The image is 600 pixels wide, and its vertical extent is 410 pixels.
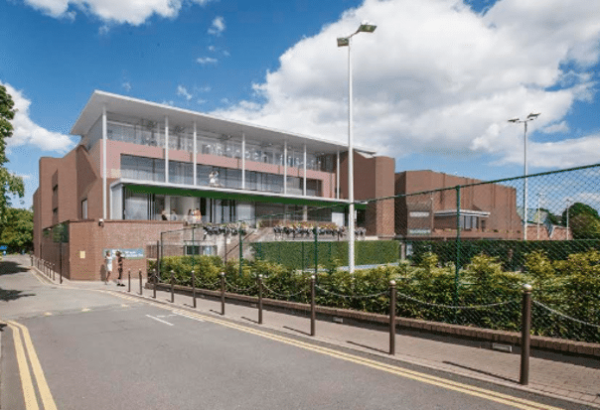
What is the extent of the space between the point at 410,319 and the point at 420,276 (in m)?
1.05

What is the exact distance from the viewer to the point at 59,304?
47.2 ft

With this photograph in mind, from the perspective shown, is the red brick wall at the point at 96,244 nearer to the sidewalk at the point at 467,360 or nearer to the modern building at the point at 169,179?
the modern building at the point at 169,179

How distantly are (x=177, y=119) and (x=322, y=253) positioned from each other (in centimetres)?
2185

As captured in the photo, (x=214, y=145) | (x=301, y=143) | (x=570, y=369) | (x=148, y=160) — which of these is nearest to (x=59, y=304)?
(x=570, y=369)

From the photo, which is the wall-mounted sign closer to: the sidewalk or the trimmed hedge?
the trimmed hedge

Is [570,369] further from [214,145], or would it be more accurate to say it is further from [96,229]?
[214,145]

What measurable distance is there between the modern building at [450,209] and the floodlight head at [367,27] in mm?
32177

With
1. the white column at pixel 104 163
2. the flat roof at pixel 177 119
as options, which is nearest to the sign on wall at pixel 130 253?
the white column at pixel 104 163

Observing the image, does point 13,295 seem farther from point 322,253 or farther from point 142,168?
point 142,168

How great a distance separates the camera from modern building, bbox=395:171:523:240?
46719 mm

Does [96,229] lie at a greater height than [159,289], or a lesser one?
greater

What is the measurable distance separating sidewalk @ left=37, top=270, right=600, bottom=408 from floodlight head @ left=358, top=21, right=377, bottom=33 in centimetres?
995

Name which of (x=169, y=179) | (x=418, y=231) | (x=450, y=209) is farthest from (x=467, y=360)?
(x=450, y=209)

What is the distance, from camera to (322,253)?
83.4 feet
